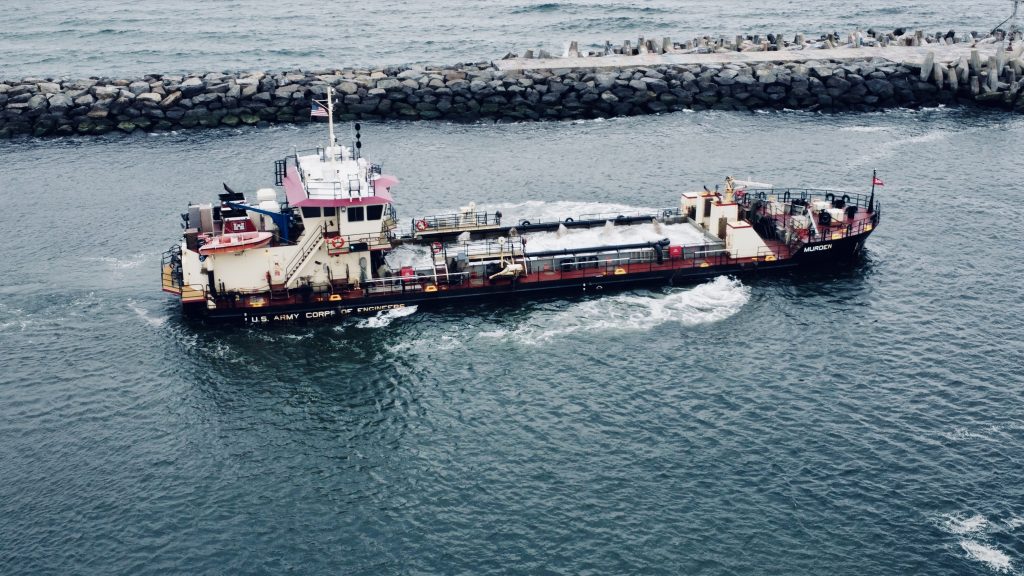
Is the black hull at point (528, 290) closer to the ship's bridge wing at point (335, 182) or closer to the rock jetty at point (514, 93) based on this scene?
the ship's bridge wing at point (335, 182)

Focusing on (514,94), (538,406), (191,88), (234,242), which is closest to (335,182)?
(234,242)

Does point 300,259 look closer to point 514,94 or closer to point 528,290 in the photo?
point 528,290

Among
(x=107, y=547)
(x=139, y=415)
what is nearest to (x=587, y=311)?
(x=139, y=415)

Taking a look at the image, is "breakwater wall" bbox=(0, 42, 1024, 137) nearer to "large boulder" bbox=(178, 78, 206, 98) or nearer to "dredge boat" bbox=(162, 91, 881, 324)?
"large boulder" bbox=(178, 78, 206, 98)

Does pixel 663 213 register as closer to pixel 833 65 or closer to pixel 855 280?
pixel 855 280

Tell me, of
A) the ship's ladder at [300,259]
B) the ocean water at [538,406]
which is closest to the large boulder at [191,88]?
the ocean water at [538,406]

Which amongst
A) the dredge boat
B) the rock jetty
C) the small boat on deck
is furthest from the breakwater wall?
the small boat on deck
